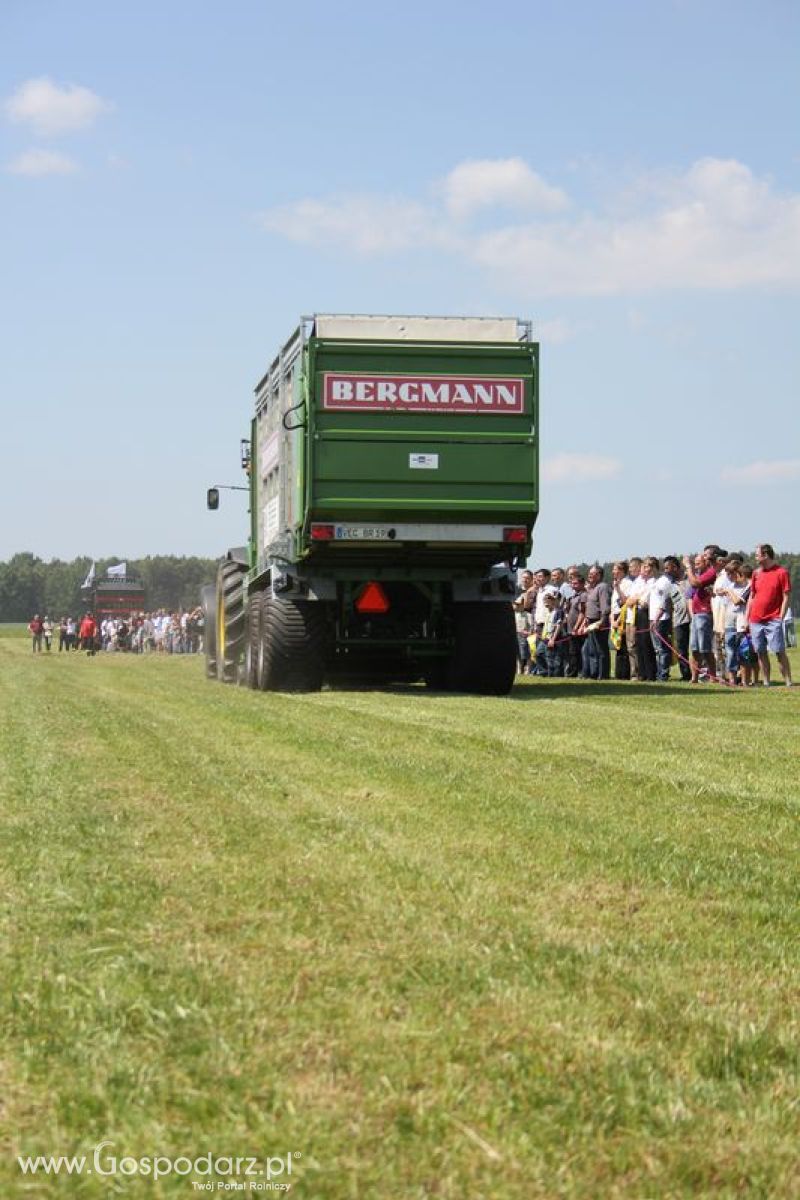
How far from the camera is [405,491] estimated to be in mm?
17297

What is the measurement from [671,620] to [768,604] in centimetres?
385

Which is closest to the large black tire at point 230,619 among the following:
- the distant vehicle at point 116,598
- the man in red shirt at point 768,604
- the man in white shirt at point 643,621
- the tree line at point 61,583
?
the man in white shirt at point 643,621

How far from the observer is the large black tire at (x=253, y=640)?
63.8 feet

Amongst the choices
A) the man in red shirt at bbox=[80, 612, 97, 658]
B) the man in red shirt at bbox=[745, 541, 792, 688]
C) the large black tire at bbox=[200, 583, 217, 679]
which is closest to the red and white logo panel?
the man in red shirt at bbox=[745, 541, 792, 688]

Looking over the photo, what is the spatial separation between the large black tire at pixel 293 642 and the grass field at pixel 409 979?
950 centimetres

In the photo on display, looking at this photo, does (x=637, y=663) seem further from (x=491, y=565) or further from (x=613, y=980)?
(x=613, y=980)

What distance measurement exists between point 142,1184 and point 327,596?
50.5 ft

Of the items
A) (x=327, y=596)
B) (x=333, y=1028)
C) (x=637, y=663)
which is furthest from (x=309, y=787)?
(x=637, y=663)

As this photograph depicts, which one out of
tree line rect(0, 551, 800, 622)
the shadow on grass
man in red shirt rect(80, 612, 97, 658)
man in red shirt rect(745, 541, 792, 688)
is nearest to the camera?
the shadow on grass

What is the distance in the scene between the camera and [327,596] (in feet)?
59.7

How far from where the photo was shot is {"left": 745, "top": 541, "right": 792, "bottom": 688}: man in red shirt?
19141 millimetres

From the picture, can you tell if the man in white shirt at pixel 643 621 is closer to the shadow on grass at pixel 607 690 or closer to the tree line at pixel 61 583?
the shadow on grass at pixel 607 690

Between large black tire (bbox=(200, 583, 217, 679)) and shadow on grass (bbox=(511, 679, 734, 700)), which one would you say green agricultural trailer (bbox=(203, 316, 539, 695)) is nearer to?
shadow on grass (bbox=(511, 679, 734, 700))

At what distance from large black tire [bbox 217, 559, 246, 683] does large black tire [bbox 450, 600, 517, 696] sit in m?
5.31
